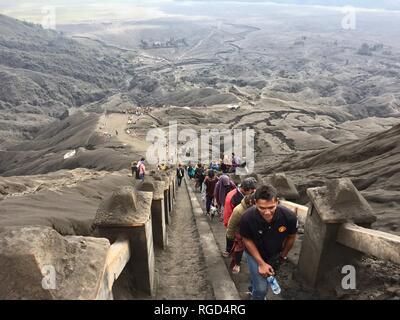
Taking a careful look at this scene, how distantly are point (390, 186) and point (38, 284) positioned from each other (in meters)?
8.87

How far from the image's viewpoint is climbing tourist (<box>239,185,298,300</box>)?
4.85m

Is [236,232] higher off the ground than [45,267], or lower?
lower

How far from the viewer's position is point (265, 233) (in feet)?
16.5

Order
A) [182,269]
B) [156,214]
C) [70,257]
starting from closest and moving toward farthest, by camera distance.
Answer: [70,257]
[182,269]
[156,214]

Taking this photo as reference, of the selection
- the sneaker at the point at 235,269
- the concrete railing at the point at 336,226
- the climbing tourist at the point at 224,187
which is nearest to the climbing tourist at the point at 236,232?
the sneaker at the point at 235,269

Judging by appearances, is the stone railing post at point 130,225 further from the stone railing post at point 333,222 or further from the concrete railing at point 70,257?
the stone railing post at point 333,222

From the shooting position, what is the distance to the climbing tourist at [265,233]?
15.9 ft

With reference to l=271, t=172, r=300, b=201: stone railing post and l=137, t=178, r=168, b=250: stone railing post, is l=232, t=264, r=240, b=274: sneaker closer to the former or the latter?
l=137, t=178, r=168, b=250: stone railing post

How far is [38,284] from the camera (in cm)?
327

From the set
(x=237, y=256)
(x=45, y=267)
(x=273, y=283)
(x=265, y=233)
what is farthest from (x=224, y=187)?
(x=45, y=267)

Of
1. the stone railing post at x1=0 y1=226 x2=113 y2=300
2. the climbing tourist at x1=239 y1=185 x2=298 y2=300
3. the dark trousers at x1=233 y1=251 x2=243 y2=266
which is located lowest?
the dark trousers at x1=233 y1=251 x2=243 y2=266

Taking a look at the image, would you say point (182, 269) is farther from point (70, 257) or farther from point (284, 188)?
point (70, 257)

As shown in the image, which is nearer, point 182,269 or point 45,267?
point 45,267

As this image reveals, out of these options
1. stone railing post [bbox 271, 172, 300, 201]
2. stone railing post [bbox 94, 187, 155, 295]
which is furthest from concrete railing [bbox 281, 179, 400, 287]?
stone railing post [bbox 271, 172, 300, 201]
